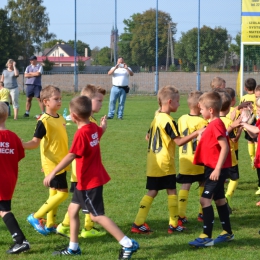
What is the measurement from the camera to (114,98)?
18.1 m

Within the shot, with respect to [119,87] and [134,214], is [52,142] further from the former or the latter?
→ [119,87]

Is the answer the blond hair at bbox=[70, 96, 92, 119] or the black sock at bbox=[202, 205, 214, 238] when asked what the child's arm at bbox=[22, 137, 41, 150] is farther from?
the black sock at bbox=[202, 205, 214, 238]

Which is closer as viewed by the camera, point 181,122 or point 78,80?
point 181,122

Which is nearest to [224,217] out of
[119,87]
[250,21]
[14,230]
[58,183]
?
[58,183]

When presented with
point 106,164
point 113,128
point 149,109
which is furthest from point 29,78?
point 106,164

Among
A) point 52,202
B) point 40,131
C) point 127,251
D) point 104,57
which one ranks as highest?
point 104,57

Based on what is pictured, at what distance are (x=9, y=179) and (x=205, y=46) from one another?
28.7 metres

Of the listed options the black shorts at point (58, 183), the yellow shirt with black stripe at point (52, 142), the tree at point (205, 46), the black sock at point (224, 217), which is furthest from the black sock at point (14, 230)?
the tree at point (205, 46)

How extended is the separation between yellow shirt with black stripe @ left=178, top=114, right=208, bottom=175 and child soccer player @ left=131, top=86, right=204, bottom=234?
47cm

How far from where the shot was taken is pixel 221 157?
5492mm

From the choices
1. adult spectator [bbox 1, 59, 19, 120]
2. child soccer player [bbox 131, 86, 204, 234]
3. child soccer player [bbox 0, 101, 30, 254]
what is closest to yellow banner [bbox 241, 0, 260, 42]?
adult spectator [bbox 1, 59, 19, 120]

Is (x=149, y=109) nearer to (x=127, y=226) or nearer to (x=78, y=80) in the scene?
(x=78, y=80)

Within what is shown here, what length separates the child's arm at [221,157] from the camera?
5484mm

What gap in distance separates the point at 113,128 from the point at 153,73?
732 inches
